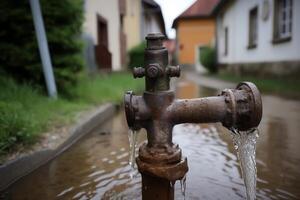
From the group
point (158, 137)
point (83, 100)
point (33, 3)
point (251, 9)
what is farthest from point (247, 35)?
point (158, 137)

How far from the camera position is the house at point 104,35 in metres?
9.48

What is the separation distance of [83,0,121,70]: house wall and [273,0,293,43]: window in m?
4.79

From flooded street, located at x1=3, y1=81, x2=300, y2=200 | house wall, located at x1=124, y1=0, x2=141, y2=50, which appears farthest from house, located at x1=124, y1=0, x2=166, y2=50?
flooded street, located at x1=3, y1=81, x2=300, y2=200

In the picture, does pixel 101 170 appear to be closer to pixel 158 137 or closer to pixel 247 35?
pixel 158 137

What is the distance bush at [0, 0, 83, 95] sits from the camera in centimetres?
477

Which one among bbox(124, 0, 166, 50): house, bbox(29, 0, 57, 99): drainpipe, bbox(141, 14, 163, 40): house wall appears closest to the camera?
bbox(29, 0, 57, 99): drainpipe

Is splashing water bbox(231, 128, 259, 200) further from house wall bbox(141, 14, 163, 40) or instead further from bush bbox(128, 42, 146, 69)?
house wall bbox(141, 14, 163, 40)

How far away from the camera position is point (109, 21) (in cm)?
1312

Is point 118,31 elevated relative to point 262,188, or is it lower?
elevated

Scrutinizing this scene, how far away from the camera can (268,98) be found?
7.02 metres

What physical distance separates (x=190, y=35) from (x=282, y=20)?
2112cm

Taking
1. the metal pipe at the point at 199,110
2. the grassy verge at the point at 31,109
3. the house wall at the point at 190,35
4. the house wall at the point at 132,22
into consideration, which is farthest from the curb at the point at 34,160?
the house wall at the point at 190,35

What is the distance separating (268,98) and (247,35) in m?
7.12

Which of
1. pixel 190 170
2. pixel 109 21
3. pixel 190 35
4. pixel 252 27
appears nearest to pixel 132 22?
pixel 109 21
